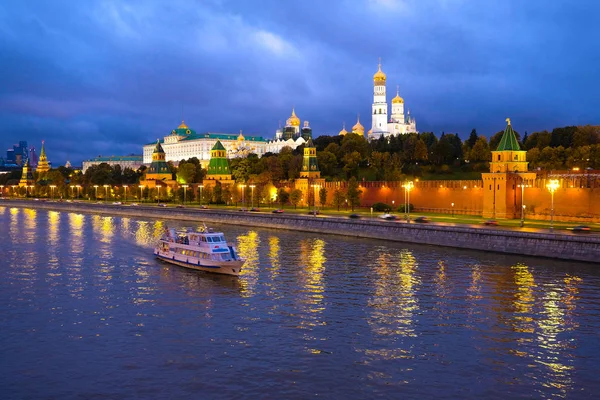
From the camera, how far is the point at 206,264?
37.0 meters

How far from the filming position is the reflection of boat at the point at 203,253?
117 feet

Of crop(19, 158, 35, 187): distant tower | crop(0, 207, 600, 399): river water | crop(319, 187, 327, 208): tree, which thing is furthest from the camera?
crop(19, 158, 35, 187): distant tower

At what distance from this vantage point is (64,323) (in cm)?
2414

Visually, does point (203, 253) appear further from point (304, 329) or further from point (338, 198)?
point (338, 198)

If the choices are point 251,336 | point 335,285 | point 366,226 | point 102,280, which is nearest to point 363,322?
point 251,336

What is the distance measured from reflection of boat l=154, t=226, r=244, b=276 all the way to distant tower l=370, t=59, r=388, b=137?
147429 mm

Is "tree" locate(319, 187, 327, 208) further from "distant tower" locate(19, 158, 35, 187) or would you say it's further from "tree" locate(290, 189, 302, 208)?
"distant tower" locate(19, 158, 35, 187)

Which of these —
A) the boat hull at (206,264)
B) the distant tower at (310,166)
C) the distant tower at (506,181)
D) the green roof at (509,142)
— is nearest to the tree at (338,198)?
the distant tower at (310,166)

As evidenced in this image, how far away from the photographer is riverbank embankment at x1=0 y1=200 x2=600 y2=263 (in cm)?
3872

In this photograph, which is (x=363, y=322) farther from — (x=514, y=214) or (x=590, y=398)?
(x=514, y=214)

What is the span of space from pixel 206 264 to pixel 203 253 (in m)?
0.83

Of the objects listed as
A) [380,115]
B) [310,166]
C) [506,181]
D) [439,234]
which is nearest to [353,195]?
[310,166]

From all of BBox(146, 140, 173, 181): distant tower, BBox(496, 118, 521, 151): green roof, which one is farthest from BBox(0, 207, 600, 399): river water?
BBox(146, 140, 173, 181): distant tower

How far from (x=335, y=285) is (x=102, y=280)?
41.5 feet
